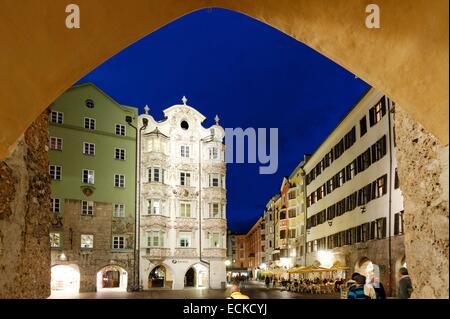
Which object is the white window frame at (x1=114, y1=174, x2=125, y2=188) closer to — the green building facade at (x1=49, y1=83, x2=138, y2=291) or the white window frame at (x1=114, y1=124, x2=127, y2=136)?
the green building facade at (x1=49, y1=83, x2=138, y2=291)

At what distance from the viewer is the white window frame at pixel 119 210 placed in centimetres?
3531

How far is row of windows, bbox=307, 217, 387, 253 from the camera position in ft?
77.2

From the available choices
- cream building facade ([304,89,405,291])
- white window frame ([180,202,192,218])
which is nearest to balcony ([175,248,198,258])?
white window frame ([180,202,192,218])

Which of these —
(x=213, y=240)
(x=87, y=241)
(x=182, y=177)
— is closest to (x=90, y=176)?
(x=87, y=241)

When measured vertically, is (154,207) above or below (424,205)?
above

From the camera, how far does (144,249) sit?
36.1 meters

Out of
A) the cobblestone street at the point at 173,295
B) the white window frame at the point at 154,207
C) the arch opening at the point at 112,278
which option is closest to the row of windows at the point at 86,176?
the white window frame at the point at 154,207

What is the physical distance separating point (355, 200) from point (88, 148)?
17.6 meters

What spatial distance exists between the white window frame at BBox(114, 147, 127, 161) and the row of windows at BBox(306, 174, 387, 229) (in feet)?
47.4

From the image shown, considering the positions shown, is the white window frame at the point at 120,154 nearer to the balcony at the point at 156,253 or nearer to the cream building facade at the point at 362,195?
the balcony at the point at 156,253

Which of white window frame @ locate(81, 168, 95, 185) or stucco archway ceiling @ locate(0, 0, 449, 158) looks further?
white window frame @ locate(81, 168, 95, 185)

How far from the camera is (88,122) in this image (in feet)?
114

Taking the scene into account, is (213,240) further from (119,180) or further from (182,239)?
(119,180)
